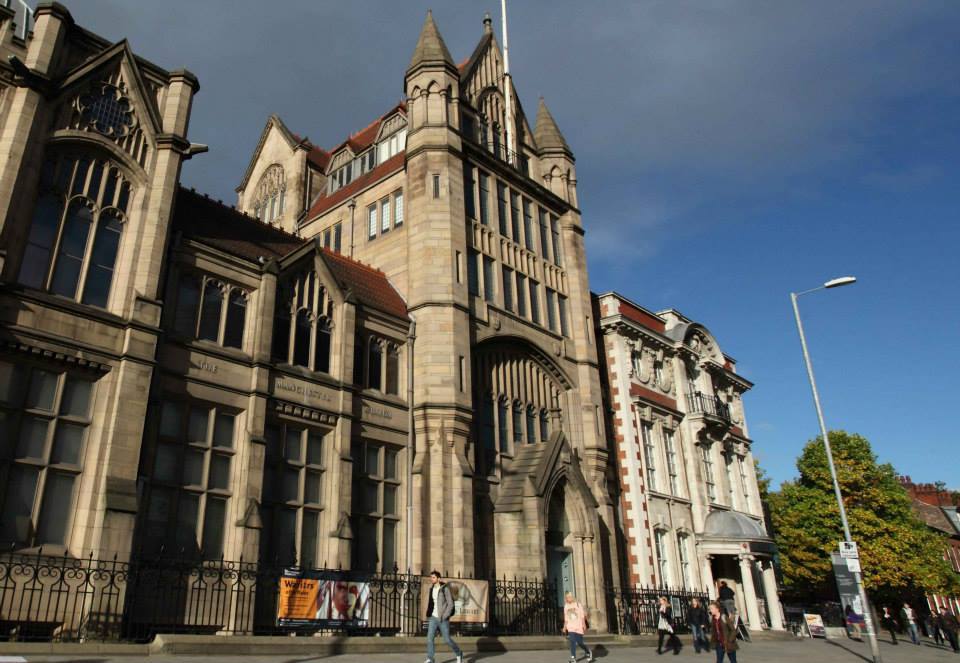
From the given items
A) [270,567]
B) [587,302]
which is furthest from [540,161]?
[270,567]

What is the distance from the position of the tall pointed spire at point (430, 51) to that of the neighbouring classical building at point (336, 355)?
5.4 inches

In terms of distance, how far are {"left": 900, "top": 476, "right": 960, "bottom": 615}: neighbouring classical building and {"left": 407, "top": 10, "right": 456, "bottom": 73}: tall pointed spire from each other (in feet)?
173

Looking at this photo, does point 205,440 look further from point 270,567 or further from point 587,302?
point 587,302

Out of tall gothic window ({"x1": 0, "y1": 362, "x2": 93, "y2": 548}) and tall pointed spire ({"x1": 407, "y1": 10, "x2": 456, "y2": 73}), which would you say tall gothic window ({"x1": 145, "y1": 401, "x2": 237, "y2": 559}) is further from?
tall pointed spire ({"x1": 407, "y1": 10, "x2": 456, "y2": 73})

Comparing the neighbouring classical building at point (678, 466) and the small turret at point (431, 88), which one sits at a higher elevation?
the small turret at point (431, 88)

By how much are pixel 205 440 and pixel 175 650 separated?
694 cm

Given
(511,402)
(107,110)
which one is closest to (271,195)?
(511,402)

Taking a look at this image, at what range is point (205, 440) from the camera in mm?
18922

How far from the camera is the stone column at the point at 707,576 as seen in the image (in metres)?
34.6

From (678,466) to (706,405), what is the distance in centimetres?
522

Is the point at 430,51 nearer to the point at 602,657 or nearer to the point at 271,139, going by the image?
the point at 271,139

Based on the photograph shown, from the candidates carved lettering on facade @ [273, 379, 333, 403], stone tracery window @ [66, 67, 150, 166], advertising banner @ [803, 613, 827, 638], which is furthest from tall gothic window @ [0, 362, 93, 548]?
advertising banner @ [803, 613, 827, 638]

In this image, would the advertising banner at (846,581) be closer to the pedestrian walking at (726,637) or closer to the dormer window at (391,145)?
the pedestrian walking at (726,637)

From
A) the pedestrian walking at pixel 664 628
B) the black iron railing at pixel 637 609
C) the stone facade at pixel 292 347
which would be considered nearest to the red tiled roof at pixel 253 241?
the stone facade at pixel 292 347
